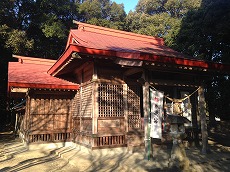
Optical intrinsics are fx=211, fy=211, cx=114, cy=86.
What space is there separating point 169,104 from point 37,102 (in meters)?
5.71

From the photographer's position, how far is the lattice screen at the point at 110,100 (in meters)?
7.45

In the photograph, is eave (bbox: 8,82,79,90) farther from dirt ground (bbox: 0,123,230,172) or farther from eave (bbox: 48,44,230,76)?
dirt ground (bbox: 0,123,230,172)

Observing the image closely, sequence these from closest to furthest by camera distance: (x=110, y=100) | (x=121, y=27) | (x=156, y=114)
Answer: (x=156, y=114)
(x=110, y=100)
(x=121, y=27)

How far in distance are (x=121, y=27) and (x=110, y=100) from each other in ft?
74.6

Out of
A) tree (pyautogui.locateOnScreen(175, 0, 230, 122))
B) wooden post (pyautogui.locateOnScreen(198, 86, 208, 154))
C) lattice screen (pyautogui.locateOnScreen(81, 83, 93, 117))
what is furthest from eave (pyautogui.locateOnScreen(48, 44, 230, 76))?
tree (pyautogui.locateOnScreen(175, 0, 230, 122))

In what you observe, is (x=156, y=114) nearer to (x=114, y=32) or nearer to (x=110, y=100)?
(x=110, y=100)

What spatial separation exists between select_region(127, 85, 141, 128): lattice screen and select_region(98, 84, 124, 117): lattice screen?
0.31m

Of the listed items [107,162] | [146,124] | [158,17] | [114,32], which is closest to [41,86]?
[107,162]

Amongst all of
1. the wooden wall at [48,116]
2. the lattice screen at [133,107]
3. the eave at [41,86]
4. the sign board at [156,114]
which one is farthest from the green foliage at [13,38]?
the sign board at [156,114]

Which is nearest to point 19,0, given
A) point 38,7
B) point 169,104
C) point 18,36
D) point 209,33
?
point 38,7

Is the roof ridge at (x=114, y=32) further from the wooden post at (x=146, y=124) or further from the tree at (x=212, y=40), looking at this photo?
the wooden post at (x=146, y=124)

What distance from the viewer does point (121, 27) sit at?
94.1 ft

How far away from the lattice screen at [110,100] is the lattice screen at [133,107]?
310mm

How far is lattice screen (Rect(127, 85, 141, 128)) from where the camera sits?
7887 mm
